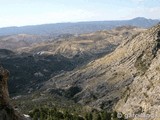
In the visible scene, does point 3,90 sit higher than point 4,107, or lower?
higher

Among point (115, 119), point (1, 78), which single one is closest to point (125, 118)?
point (115, 119)

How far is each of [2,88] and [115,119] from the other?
4970 inches

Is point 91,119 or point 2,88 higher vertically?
point 2,88

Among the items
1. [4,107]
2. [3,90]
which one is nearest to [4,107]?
[4,107]

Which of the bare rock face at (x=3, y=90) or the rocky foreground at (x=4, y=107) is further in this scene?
the bare rock face at (x=3, y=90)

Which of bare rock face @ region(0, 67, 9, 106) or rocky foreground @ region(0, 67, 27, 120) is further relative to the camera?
bare rock face @ region(0, 67, 9, 106)

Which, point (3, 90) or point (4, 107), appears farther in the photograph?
point (3, 90)

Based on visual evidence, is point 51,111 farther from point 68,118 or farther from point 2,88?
point 2,88

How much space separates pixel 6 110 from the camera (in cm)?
6284

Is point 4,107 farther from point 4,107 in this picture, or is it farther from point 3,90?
point 3,90

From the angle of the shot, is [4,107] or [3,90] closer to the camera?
[4,107]

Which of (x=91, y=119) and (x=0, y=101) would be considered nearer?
(x=0, y=101)

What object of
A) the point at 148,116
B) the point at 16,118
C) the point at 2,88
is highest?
the point at 2,88

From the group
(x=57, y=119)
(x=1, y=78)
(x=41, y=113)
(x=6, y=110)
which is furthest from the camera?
(x=41, y=113)
